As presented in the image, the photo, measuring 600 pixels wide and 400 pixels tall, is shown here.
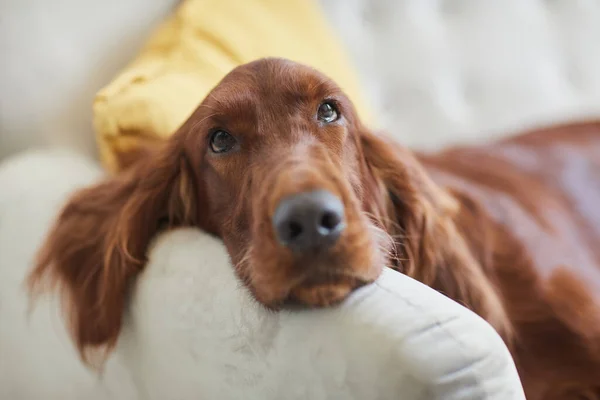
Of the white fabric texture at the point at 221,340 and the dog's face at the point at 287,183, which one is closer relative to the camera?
the white fabric texture at the point at 221,340

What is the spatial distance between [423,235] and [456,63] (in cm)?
98

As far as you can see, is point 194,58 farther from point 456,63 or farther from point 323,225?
point 456,63

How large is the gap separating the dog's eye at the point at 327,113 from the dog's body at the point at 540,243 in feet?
1.18

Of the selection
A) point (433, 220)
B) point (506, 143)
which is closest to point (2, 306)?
point (433, 220)

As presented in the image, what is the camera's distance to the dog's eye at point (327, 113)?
1.03m

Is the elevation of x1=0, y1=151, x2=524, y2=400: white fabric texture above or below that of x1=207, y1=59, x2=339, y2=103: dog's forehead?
below

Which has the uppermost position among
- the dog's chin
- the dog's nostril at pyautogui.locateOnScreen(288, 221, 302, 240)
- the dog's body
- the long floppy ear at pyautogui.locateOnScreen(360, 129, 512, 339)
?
the dog's nostril at pyautogui.locateOnScreen(288, 221, 302, 240)

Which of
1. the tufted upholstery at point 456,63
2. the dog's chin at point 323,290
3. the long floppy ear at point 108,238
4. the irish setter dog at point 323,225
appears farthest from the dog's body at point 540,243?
the long floppy ear at point 108,238

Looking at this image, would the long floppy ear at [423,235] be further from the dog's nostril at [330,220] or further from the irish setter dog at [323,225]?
the dog's nostril at [330,220]

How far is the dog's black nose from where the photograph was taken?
2.37ft

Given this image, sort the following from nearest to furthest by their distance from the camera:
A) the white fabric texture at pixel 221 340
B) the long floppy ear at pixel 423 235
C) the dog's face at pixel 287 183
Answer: the white fabric texture at pixel 221 340 < the dog's face at pixel 287 183 < the long floppy ear at pixel 423 235

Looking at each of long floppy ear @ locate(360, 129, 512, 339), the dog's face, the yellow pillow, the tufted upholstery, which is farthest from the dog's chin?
the tufted upholstery

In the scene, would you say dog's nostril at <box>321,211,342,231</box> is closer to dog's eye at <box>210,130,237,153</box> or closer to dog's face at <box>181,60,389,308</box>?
dog's face at <box>181,60,389,308</box>

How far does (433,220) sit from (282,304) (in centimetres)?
46
